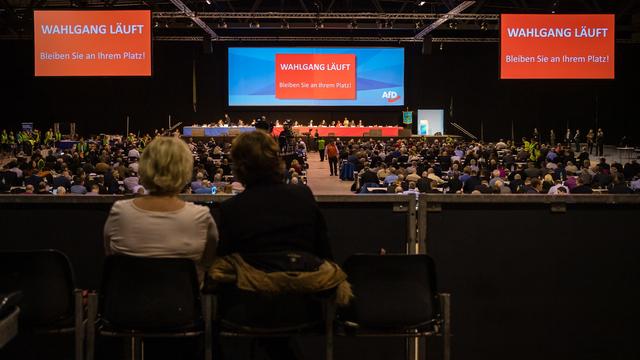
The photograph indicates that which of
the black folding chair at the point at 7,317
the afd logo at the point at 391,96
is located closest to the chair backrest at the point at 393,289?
the black folding chair at the point at 7,317

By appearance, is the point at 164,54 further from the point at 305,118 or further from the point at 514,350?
the point at 514,350

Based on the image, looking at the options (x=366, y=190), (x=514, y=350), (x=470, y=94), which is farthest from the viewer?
(x=470, y=94)

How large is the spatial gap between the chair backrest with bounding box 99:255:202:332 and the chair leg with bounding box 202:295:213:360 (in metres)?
0.15

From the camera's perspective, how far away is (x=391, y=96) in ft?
117

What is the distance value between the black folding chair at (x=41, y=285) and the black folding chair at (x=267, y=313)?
0.62 meters

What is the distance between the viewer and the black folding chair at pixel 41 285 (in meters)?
3.06

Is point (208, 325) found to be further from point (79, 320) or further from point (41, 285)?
point (41, 285)

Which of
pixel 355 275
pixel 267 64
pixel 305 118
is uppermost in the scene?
pixel 267 64

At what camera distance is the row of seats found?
2945 mm

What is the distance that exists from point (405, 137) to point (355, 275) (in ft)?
98.0

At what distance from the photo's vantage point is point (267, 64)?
114 feet

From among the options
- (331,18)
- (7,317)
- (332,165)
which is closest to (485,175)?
(332,165)

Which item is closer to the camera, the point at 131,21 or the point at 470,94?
the point at 131,21

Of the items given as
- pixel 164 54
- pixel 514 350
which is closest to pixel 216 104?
pixel 164 54
